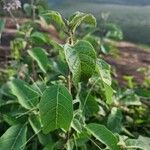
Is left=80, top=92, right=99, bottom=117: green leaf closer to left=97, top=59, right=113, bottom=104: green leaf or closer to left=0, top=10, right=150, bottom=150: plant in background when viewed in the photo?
left=0, top=10, right=150, bottom=150: plant in background

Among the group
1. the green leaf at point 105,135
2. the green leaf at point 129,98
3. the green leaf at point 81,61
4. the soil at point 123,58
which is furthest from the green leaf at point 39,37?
the green leaf at point 81,61

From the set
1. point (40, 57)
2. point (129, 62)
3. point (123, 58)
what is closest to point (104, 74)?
point (40, 57)

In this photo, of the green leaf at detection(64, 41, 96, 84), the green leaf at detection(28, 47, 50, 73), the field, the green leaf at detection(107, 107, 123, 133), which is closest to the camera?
the green leaf at detection(64, 41, 96, 84)

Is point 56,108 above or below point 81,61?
below

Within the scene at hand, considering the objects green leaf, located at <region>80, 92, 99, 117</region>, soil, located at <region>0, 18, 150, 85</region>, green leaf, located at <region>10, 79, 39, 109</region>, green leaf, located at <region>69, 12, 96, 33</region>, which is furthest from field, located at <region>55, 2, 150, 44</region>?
green leaf, located at <region>69, 12, 96, 33</region>

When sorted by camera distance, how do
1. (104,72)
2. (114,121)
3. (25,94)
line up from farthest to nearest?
(114,121), (25,94), (104,72)

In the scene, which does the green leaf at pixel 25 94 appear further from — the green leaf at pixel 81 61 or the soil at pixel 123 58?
the soil at pixel 123 58

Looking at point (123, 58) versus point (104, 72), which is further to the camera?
point (123, 58)

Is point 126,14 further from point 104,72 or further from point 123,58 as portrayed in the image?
point 104,72
